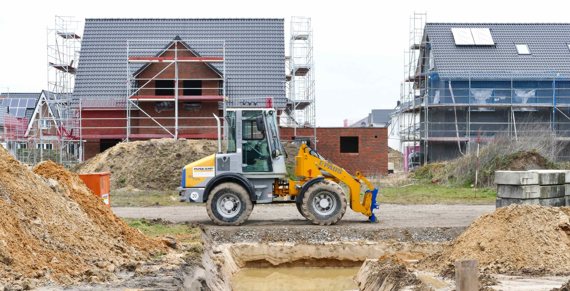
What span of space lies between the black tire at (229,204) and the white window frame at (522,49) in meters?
24.8

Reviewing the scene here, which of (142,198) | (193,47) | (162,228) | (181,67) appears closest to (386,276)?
(162,228)

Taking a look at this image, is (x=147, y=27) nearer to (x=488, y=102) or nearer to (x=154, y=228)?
(x=488, y=102)

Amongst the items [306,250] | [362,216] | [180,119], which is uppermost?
[180,119]

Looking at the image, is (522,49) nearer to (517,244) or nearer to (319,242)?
(319,242)

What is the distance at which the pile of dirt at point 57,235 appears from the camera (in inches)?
348

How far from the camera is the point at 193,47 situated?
35.4 meters

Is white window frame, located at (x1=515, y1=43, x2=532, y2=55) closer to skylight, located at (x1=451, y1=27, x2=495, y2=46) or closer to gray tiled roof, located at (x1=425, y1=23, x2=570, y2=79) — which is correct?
gray tiled roof, located at (x1=425, y1=23, x2=570, y2=79)

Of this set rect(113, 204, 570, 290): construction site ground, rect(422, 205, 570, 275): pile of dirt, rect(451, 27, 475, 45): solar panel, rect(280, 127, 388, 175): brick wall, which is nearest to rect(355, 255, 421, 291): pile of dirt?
rect(422, 205, 570, 275): pile of dirt

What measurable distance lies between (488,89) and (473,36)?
10.6 ft

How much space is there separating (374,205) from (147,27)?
22.9 metres

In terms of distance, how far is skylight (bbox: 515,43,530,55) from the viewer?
3697cm

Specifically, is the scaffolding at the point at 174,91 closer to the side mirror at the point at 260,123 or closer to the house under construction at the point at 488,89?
the house under construction at the point at 488,89

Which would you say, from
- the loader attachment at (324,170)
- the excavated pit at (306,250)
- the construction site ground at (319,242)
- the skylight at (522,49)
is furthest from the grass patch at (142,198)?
the skylight at (522,49)

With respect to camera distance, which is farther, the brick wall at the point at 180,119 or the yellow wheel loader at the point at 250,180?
the brick wall at the point at 180,119
